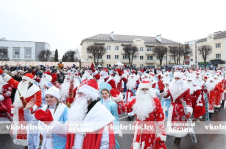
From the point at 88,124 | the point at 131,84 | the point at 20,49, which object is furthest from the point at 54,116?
the point at 20,49

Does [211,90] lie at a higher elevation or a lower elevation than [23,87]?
lower

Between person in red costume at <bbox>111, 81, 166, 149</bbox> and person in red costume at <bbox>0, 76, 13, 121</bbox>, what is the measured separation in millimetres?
4286

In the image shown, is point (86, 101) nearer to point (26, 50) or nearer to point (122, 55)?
point (122, 55)

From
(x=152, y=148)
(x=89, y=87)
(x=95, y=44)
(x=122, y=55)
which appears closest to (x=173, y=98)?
(x=152, y=148)

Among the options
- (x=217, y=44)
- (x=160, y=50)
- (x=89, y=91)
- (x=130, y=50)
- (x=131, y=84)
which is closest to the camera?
(x=89, y=91)

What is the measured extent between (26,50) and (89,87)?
6058cm

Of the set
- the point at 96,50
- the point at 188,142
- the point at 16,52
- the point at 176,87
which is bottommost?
the point at 188,142

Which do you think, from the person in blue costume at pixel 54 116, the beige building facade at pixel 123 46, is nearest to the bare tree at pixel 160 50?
the beige building facade at pixel 123 46

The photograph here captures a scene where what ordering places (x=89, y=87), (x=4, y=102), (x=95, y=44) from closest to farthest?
1. (x=89, y=87)
2. (x=4, y=102)
3. (x=95, y=44)

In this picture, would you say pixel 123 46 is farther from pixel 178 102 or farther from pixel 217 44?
pixel 178 102

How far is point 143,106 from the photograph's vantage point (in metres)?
4.06

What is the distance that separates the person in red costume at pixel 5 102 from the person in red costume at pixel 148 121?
429 cm

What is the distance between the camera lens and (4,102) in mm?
6941

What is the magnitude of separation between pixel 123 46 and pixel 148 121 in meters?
55.6
